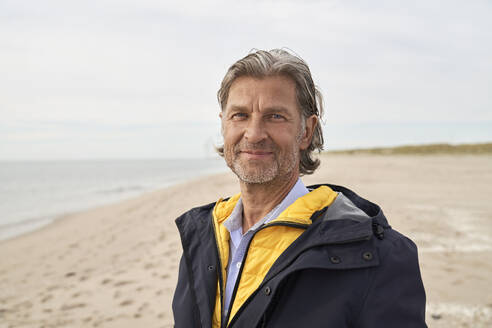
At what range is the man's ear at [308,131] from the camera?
86.3 inches

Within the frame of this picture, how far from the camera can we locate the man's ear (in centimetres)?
219

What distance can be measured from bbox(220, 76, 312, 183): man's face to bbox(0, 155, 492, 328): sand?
122 inches

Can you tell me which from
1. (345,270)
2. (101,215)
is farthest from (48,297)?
(101,215)

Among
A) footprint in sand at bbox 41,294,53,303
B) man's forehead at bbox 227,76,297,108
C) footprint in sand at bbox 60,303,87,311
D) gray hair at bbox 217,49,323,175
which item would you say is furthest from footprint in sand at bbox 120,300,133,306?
man's forehead at bbox 227,76,297,108

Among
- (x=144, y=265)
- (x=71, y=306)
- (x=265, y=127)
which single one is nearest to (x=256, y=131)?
(x=265, y=127)

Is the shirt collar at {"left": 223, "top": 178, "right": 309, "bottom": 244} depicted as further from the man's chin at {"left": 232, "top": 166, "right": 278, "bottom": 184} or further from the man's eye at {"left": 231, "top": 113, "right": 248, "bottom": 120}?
the man's eye at {"left": 231, "top": 113, "right": 248, "bottom": 120}

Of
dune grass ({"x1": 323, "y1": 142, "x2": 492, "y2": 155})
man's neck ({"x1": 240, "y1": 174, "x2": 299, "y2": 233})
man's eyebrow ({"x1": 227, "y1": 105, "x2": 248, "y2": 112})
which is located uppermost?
man's eyebrow ({"x1": 227, "y1": 105, "x2": 248, "y2": 112})

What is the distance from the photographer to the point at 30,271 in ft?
23.8

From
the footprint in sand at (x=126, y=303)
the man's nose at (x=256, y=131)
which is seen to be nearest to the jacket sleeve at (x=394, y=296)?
the man's nose at (x=256, y=131)

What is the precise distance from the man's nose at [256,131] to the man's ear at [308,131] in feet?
1.13

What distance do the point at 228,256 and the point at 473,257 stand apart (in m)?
5.22

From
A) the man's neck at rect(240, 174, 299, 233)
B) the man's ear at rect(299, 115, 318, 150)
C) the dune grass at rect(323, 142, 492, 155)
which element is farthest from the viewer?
the dune grass at rect(323, 142, 492, 155)

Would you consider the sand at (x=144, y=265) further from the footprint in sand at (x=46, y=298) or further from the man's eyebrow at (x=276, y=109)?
the man's eyebrow at (x=276, y=109)

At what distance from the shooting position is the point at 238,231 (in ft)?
7.06
